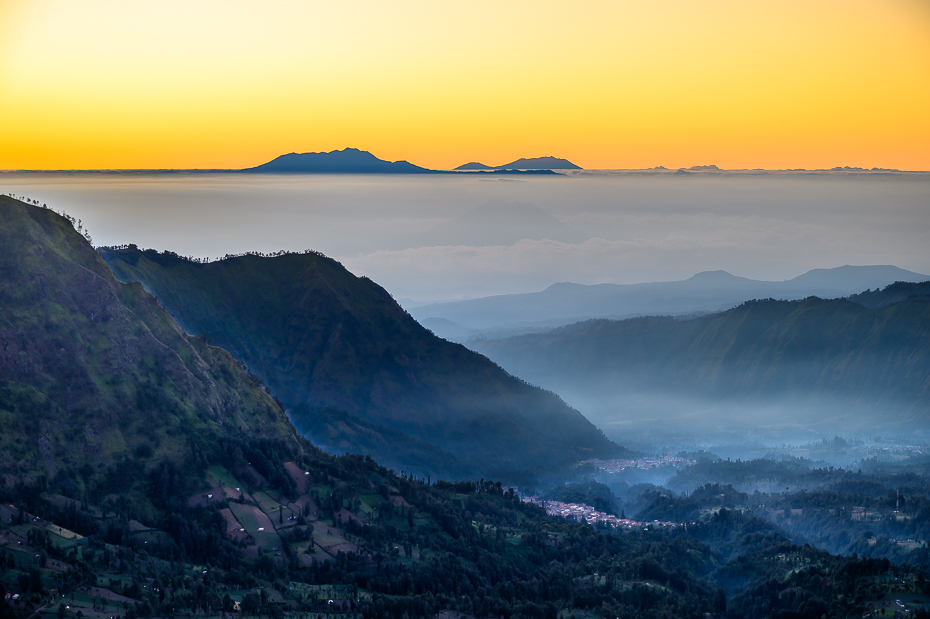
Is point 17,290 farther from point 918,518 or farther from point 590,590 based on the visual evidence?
point 918,518

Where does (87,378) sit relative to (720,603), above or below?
above

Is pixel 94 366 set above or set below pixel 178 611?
above

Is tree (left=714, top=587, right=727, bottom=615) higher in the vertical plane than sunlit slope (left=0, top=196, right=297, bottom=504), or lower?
lower

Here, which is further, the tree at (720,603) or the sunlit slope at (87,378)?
the tree at (720,603)

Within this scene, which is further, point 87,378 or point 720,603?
point 720,603

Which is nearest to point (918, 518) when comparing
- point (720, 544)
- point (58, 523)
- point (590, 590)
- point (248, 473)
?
point (720, 544)

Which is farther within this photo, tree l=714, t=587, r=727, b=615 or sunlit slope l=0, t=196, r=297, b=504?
tree l=714, t=587, r=727, b=615

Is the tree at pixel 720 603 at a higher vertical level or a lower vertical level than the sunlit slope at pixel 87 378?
lower

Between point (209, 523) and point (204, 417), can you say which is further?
point (204, 417)
